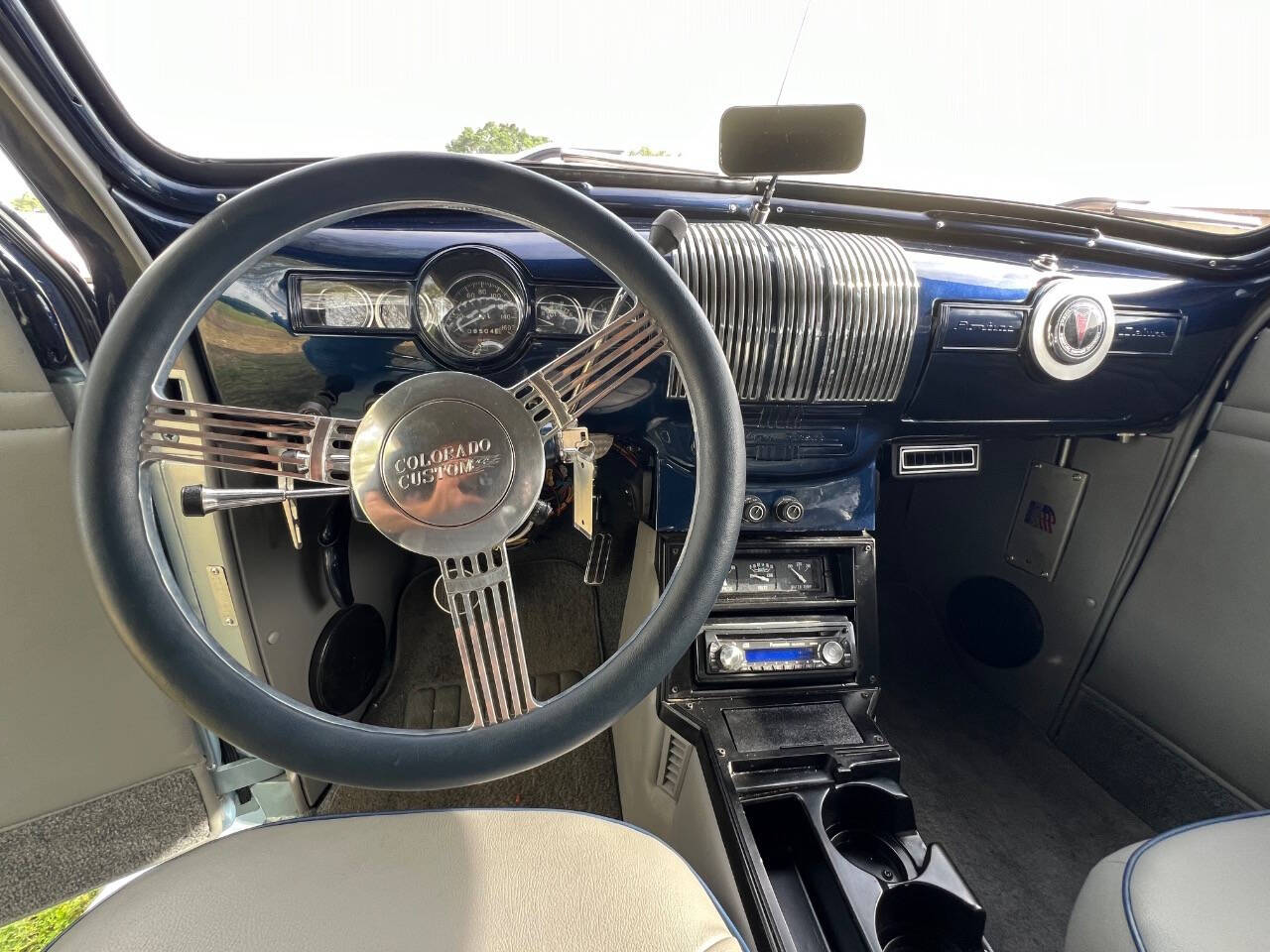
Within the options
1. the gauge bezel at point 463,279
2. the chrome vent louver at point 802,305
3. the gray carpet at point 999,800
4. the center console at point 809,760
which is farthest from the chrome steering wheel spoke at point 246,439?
the gray carpet at point 999,800

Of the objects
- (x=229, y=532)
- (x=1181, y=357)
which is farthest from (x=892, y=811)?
(x=229, y=532)

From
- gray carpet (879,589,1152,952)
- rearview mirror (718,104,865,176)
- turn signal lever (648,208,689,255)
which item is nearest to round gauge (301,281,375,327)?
turn signal lever (648,208,689,255)

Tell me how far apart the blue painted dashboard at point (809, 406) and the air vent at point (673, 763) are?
1.31ft

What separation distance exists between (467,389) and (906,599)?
1.95m

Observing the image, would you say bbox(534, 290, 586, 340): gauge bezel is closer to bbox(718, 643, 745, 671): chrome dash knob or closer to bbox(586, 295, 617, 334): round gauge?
bbox(586, 295, 617, 334): round gauge

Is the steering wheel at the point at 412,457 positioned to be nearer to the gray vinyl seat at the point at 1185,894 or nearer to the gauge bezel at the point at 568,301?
the gauge bezel at the point at 568,301

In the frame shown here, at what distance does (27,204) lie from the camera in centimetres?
101

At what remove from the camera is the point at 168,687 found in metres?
0.58

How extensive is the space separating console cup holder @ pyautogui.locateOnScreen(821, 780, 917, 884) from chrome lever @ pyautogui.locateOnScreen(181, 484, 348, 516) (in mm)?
901

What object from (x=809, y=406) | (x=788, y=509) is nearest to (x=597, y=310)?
(x=809, y=406)

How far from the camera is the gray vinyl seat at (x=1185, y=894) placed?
69 cm

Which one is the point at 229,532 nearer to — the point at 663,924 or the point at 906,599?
the point at 663,924

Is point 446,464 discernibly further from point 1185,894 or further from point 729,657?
point 1185,894

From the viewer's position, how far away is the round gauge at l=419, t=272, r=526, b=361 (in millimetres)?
1023
